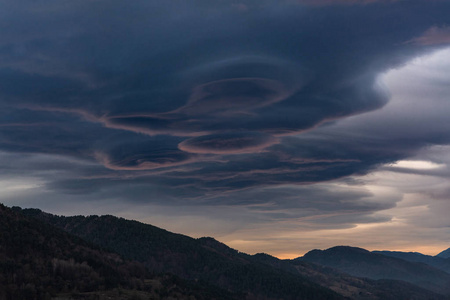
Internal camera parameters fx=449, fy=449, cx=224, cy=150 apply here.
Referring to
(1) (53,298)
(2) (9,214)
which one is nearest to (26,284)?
(1) (53,298)

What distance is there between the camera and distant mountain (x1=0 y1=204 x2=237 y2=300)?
72875mm

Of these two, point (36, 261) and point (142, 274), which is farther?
point (142, 274)

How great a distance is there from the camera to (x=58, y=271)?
87562 millimetres

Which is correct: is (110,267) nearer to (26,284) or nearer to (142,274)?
(142,274)

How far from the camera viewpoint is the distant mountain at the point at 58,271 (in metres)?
72.9

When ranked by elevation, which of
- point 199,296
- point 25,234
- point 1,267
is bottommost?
point 199,296

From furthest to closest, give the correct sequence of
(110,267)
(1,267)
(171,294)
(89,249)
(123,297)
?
(89,249), (110,267), (171,294), (123,297), (1,267)

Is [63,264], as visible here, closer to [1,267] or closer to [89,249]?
[1,267]

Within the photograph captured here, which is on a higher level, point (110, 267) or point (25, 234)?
point (25, 234)

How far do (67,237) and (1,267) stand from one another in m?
49.6

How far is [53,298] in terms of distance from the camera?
68312 millimetres

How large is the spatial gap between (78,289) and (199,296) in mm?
43403

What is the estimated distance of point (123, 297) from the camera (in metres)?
81.9

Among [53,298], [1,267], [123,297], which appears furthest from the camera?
[123,297]
